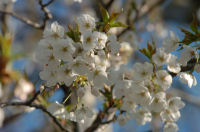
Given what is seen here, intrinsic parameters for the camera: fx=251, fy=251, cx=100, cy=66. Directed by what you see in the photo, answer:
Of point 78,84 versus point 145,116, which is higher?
point 78,84

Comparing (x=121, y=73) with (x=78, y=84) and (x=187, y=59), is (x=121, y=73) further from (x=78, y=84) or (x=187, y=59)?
(x=187, y=59)

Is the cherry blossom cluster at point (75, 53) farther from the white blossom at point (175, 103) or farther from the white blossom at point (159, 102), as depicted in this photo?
the white blossom at point (175, 103)

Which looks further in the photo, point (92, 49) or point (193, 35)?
point (193, 35)

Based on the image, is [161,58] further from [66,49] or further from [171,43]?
[66,49]

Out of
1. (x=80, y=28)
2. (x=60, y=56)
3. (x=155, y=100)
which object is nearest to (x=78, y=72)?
(x=60, y=56)

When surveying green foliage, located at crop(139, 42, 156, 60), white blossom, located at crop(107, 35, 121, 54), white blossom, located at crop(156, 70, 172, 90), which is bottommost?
white blossom, located at crop(156, 70, 172, 90)

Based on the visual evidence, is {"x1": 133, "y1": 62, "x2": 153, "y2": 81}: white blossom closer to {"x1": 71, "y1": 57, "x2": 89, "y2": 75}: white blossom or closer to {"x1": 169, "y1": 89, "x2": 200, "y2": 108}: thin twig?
{"x1": 71, "y1": 57, "x2": 89, "y2": 75}: white blossom

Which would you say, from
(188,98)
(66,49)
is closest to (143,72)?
(66,49)

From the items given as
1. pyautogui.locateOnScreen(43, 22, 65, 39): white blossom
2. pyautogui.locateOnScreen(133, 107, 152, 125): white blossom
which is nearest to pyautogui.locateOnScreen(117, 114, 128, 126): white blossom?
pyautogui.locateOnScreen(133, 107, 152, 125): white blossom

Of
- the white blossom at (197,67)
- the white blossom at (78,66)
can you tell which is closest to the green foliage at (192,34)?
the white blossom at (197,67)
